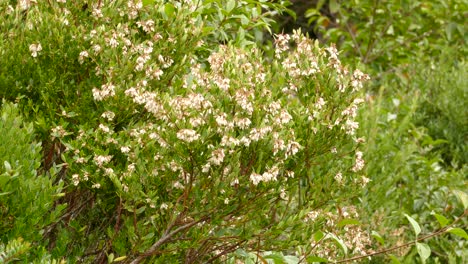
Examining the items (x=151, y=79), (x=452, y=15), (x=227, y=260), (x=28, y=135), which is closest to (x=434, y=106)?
(x=452, y=15)

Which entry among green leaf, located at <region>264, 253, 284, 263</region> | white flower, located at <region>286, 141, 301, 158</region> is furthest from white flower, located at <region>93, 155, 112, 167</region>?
green leaf, located at <region>264, 253, 284, 263</region>

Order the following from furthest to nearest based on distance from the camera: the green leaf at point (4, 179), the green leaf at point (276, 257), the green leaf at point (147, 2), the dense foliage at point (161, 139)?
the green leaf at point (147, 2)
the green leaf at point (276, 257)
the dense foliage at point (161, 139)
the green leaf at point (4, 179)

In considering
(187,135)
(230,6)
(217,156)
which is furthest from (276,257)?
(230,6)

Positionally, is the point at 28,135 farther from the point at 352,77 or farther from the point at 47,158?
the point at 352,77

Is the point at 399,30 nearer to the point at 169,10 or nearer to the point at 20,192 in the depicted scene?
the point at 169,10

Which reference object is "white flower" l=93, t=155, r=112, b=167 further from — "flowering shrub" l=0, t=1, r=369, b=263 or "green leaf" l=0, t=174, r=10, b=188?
"green leaf" l=0, t=174, r=10, b=188

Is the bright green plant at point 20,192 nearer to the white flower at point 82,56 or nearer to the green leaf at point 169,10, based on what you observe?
the white flower at point 82,56

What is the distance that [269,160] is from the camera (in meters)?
2.87

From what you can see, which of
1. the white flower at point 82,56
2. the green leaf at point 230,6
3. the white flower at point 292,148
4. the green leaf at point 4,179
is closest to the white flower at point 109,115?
the white flower at point 82,56

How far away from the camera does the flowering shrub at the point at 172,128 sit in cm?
280

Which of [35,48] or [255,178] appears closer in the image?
[255,178]

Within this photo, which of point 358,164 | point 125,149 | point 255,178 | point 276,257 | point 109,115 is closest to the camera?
point 255,178

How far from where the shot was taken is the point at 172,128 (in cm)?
279

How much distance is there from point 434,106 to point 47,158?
4.49m
